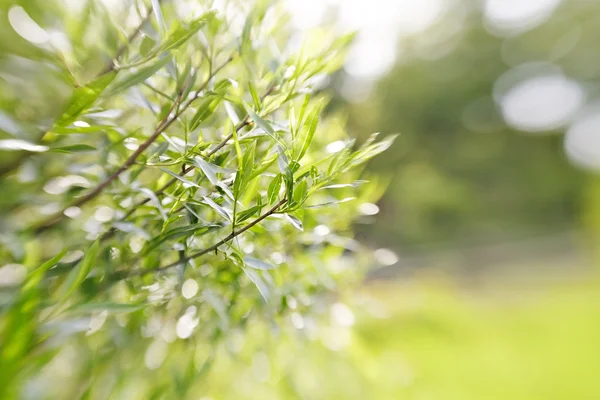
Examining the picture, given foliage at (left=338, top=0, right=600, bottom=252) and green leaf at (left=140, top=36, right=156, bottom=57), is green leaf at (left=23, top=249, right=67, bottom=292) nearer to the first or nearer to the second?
green leaf at (left=140, top=36, right=156, bottom=57)

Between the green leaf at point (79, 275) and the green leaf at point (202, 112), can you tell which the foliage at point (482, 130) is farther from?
the green leaf at point (79, 275)

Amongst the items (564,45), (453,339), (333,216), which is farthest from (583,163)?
(333,216)

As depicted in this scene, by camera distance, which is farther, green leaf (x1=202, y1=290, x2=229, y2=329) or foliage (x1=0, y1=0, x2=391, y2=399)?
green leaf (x1=202, y1=290, x2=229, y2=329)

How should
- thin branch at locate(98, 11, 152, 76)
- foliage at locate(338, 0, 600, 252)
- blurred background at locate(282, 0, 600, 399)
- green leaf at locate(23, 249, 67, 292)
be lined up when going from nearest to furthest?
green leaf at locate(23, 249, 67, 292), thin branch at locate(98, 11, 152, 76), blurred background at locate(282, 0, 600, 399), foliage at locate(338, 0, 600, 252)

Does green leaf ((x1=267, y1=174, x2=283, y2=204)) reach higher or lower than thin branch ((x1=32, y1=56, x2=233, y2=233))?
lower

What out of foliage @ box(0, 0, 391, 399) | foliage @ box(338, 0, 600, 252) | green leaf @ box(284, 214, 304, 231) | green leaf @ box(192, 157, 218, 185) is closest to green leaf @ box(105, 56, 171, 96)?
foliage @ box(0, 0, 391, 399)

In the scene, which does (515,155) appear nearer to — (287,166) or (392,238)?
(392,238)

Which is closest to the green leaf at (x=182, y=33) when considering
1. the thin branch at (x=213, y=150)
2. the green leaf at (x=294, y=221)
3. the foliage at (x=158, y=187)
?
the foliage at (x=158, y=187)
